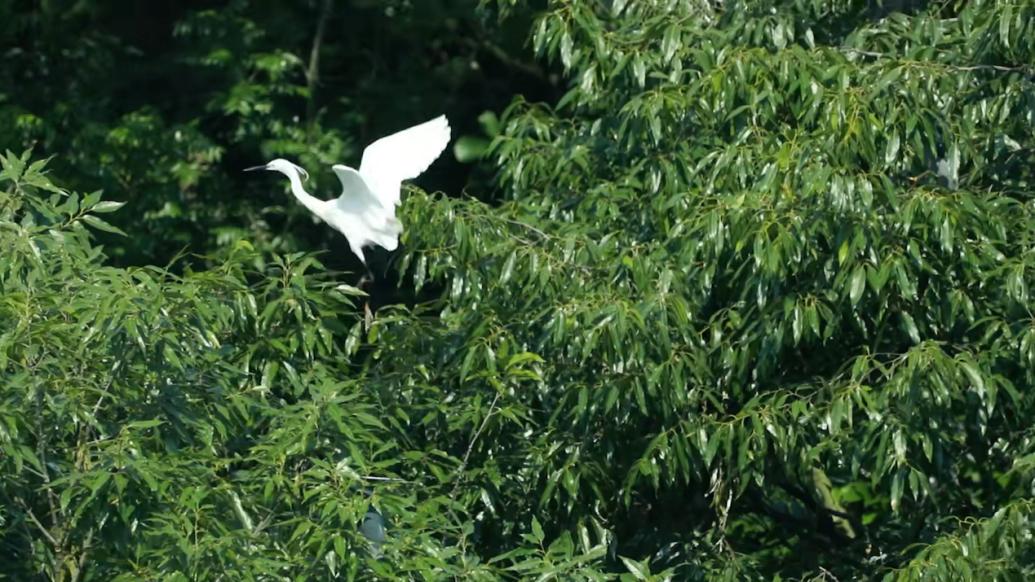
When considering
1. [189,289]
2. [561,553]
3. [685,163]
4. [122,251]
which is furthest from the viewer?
[122,251]

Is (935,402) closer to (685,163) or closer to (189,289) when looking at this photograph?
(685,163)

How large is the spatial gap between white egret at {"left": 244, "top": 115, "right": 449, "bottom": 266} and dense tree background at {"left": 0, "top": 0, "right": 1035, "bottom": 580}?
0.26 meters

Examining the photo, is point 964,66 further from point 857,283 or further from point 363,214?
point 363,214

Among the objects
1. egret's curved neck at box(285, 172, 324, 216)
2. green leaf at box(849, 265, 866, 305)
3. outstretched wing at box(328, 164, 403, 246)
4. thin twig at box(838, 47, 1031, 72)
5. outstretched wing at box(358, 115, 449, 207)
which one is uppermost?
thin twig at box(838, 47, 1031, 72)

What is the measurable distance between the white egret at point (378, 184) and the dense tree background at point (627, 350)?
0.26m

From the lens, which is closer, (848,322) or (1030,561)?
(1030,561)

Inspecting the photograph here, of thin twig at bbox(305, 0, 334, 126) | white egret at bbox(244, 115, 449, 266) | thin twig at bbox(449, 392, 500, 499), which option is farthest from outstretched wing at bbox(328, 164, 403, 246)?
thin twig at bbox(305, 0, 334, 126)

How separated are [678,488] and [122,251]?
3851mm

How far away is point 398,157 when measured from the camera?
6.14m

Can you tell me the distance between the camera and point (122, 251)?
340 inches

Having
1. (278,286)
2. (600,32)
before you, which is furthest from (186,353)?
(600,32)

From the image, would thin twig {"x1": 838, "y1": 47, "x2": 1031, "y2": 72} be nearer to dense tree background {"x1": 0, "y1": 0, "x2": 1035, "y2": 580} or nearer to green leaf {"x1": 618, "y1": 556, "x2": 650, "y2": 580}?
dense tree background {"x1": 0, "y1": 0, "x2": 1035, "y2": 580}

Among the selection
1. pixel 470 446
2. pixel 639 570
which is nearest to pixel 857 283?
pixel 639 570

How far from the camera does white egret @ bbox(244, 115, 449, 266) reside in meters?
5.96
